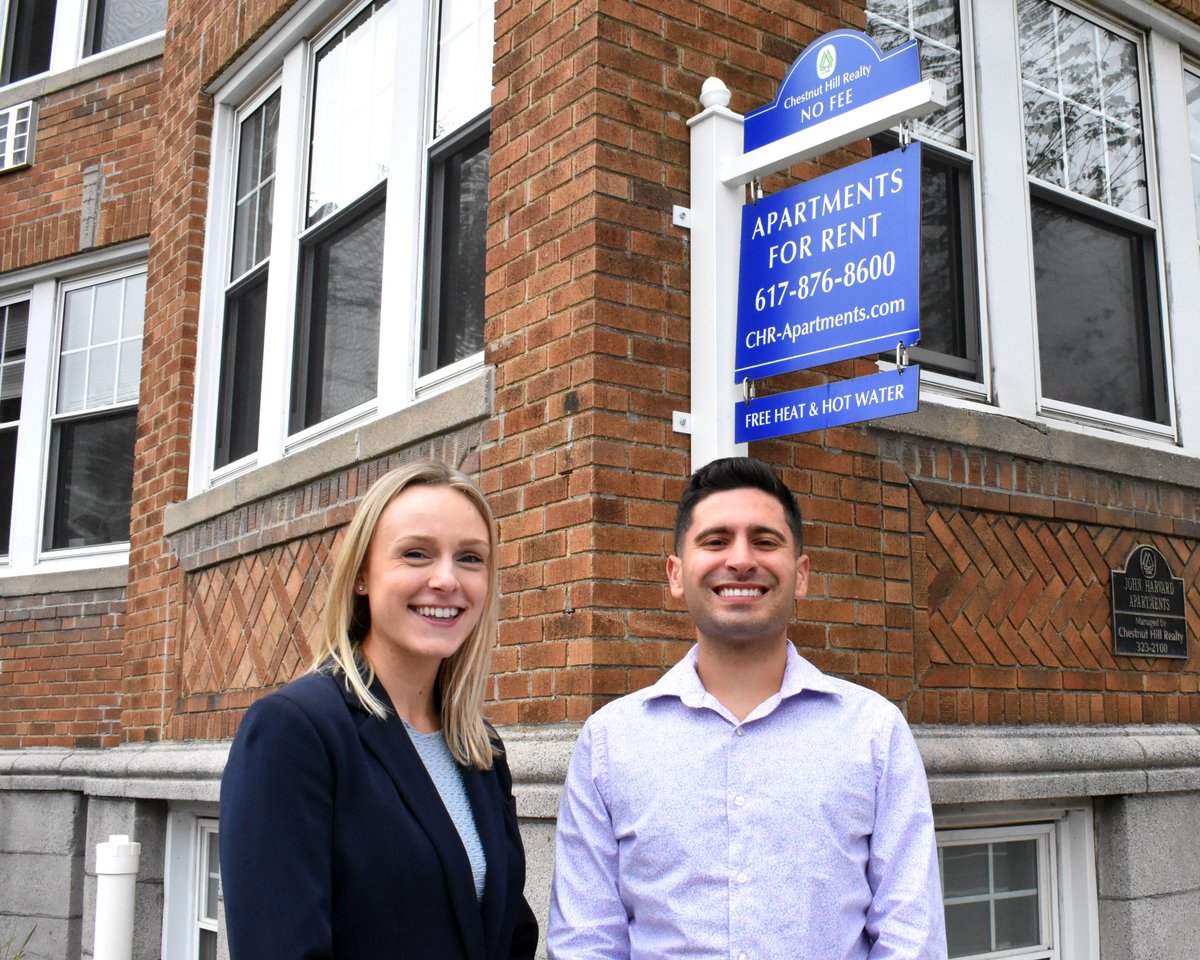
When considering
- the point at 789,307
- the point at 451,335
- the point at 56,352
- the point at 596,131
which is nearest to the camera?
the point at 789,307

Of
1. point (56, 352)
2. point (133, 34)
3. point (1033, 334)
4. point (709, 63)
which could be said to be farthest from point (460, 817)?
point (133, 34)

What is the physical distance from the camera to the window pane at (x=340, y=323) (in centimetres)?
574

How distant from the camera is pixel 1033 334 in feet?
A: 17.5

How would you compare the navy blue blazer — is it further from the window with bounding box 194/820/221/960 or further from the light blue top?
the window with bounding box 194/820/221/960

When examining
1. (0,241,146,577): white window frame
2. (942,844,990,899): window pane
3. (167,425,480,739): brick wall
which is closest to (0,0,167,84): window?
(0,241,146,577): white window frame

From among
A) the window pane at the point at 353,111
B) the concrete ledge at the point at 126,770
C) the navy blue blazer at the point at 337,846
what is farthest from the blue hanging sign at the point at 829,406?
the concrete ledge at the point at 126,770

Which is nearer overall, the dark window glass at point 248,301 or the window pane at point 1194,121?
the window pane at point 1194,121

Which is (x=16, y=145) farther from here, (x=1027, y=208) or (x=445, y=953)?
(x=445, y=953)

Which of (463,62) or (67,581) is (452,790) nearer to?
(463,62)

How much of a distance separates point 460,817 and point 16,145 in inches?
316

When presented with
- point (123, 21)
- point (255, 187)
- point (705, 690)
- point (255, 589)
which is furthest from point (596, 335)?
point (123, 21)

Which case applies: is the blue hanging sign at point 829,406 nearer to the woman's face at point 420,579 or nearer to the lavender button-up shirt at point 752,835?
the lavender button-up shirt at point 752,835

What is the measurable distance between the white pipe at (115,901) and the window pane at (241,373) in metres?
2.12

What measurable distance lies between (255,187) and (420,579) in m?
5.09
